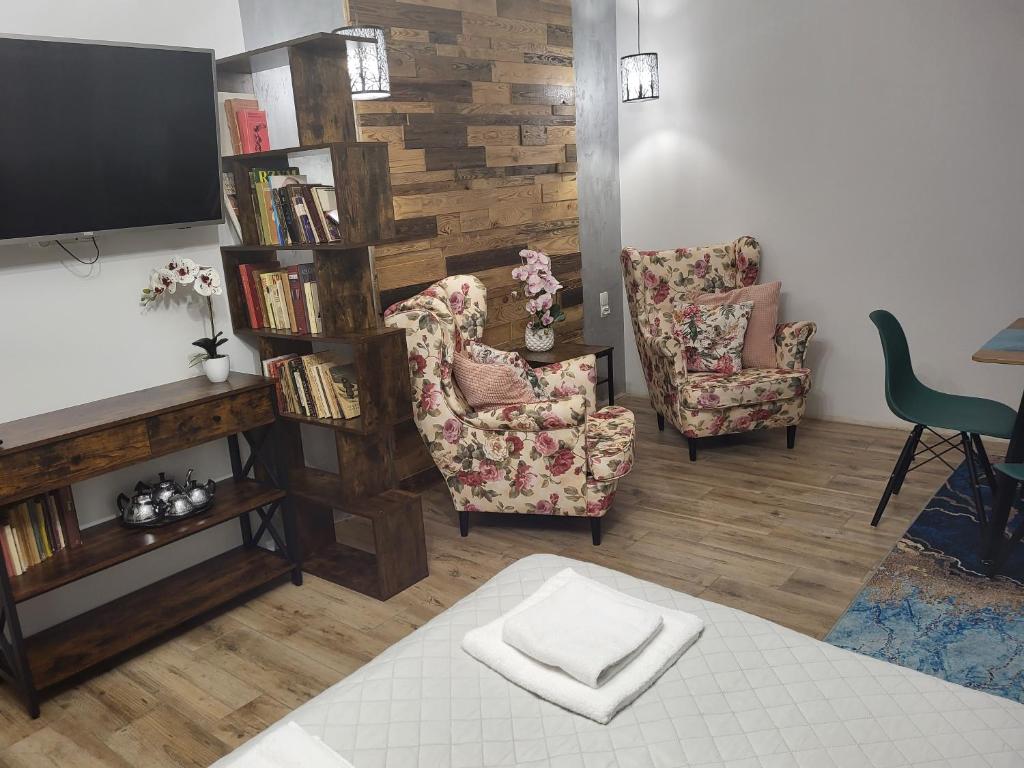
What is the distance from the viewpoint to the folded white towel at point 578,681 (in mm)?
1522

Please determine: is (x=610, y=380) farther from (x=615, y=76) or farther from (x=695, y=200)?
(x=615, y=76)

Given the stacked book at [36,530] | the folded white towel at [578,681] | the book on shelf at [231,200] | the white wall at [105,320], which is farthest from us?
the book on shelf at [231,200]

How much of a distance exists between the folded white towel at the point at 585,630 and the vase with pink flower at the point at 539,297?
8.92 feet

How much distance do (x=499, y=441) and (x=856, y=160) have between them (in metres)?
2.65

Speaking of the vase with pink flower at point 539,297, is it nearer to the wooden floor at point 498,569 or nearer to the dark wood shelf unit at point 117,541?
the wooden floor at point 498,569

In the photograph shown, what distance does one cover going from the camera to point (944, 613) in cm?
272

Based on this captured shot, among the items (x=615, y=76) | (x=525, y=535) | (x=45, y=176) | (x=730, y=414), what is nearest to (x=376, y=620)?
(x=525, y=535)

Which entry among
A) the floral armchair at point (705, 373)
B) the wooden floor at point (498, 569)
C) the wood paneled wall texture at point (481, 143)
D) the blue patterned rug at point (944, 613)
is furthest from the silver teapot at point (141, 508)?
the floral armchair at point (705, 373)

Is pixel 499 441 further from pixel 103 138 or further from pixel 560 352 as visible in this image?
pixel 103 138

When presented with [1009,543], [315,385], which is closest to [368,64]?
[315,385]

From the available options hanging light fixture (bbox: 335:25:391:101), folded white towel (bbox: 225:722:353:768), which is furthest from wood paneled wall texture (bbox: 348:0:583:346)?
folded white towel (bbox: 225:722:353:768)

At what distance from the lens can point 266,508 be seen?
3557 mm

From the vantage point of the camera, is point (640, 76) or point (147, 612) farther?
point (640, 76)

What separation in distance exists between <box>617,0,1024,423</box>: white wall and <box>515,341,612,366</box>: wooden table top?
1.10 m
